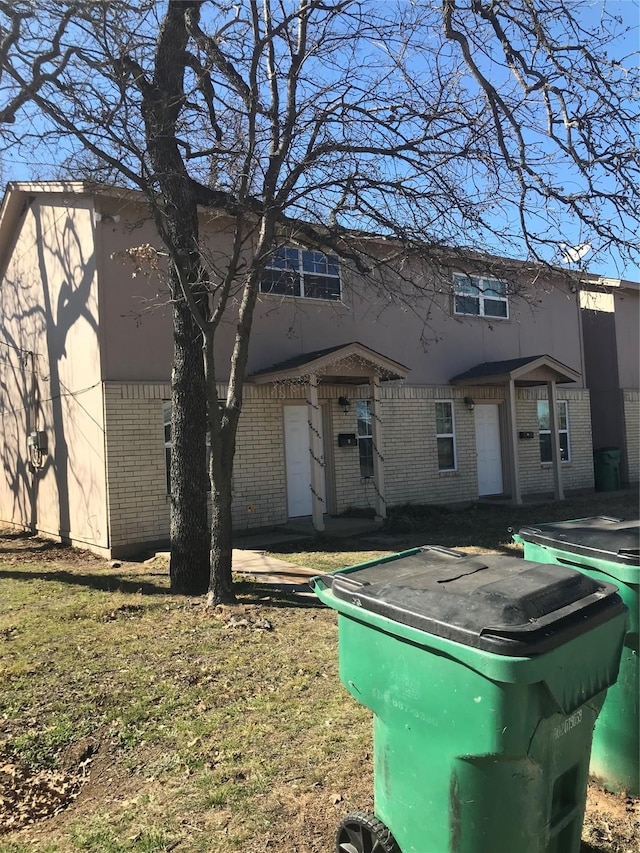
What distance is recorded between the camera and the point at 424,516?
13.1 m

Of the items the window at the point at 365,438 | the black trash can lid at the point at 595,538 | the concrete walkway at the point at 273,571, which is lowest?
the concrete walkway at the point at 273,571

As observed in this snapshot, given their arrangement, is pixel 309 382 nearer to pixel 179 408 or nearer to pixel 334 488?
pixel 334 488

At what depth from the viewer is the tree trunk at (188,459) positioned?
7484 mm

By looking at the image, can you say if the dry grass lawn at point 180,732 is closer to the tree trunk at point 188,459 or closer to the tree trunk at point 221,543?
the tree trunk at point 221,543

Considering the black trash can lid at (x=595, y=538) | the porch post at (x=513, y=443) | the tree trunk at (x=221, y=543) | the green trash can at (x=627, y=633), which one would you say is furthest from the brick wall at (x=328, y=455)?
the green trash can at (x=627, y=633)

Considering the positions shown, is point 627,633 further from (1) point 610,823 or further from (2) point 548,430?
(2) point 548,430

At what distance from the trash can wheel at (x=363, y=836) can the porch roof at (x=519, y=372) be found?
487 inches

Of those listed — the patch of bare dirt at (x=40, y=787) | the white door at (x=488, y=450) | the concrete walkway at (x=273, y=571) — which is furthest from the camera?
the white door at (x=488, y=450)

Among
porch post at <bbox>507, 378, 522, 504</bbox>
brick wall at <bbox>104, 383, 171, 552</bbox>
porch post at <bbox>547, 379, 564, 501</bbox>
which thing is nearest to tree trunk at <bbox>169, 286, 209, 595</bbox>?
brick wall at <bbox>104, 383, 171, 552</bbox>

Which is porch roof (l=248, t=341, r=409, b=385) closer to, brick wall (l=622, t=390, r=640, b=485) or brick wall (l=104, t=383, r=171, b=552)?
brick wall (l=104, t=383, r=171, b=552)

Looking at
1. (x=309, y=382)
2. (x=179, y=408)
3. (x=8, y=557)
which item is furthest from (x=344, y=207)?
(x=8, y=557)

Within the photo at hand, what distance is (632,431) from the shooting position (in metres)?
18.8

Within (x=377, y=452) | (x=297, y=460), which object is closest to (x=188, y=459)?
(x=297, y=460)

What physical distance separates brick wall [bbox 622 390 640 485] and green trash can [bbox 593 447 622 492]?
1.13 m
